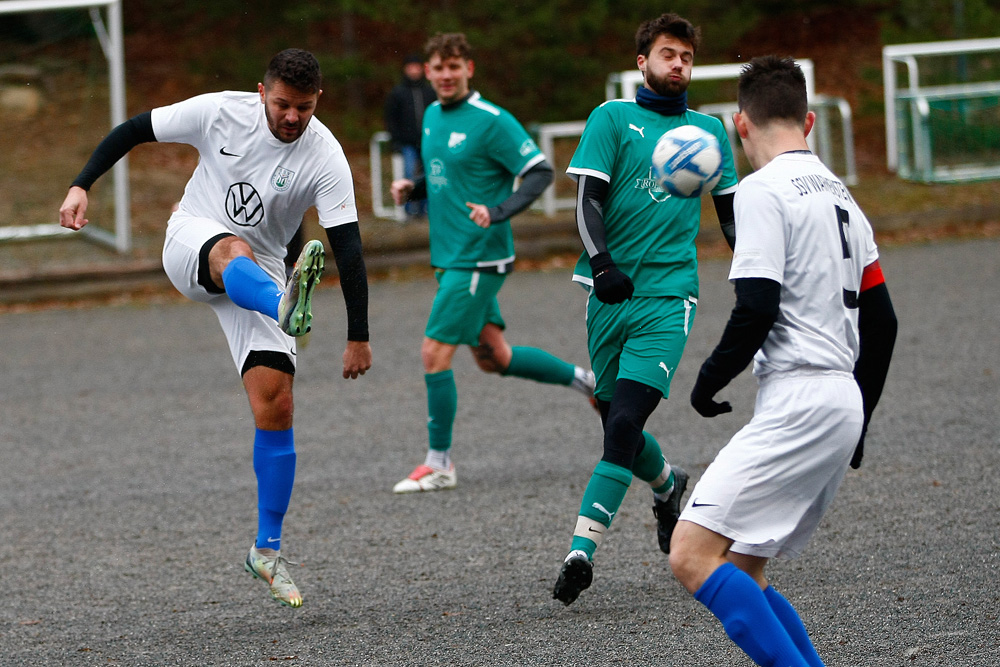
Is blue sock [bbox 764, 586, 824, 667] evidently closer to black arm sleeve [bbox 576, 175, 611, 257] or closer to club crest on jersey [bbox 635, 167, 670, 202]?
black arm sleeve [bbox 576, 175, 611, 257]

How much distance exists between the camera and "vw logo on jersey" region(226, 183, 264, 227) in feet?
15.6

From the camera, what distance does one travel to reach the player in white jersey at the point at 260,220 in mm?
4543

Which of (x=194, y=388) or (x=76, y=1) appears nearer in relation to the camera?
(x=194, y=388)

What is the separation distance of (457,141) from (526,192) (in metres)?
0.62

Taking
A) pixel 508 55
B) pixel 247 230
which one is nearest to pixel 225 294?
pixel 247 230

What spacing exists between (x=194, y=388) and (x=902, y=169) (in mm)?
12502

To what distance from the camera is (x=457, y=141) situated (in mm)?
6684

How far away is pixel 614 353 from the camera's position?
4770mm

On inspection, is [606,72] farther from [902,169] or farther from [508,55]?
[902,169]

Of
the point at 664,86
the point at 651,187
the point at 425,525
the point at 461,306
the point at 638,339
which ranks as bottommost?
the point at 425,525

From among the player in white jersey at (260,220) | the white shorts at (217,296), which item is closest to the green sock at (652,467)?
the player in white jersey at (260,220)

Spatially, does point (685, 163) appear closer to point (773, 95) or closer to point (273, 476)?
→ point (773, 95)

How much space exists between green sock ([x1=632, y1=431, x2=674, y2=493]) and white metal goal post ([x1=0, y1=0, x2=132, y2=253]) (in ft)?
35.9

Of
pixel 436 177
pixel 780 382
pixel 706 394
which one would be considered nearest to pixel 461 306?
pixel 436 177
